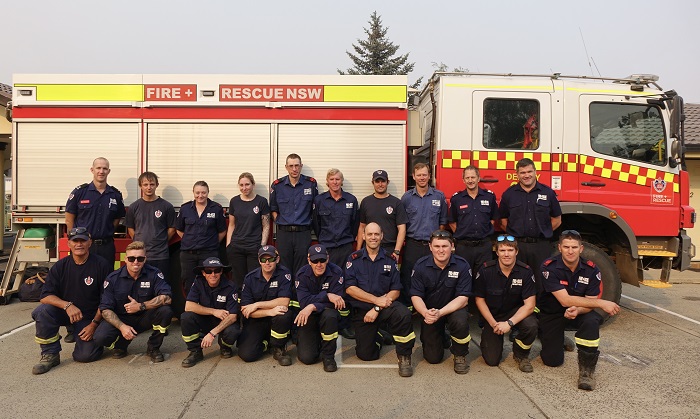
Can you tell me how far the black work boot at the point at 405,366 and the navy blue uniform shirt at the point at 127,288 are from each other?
92.8 inches

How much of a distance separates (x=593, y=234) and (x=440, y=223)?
219 cm

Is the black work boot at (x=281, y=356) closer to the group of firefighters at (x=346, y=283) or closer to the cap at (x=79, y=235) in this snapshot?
the group of firefighters at (x=346, y=283)

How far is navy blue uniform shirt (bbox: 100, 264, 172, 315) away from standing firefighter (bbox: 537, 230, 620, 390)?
3656mm

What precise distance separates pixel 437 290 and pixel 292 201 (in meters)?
1.91

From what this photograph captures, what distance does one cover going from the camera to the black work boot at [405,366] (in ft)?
13.6

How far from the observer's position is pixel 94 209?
5.39m

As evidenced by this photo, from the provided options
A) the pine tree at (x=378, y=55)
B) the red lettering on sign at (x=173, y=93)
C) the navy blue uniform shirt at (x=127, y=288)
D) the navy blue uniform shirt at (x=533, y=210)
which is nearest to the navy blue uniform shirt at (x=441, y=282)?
the navy blue uniform shirt at (x=533, y=210)

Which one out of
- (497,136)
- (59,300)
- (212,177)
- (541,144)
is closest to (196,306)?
(59,300)

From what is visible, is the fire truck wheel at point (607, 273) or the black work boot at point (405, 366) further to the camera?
the fire truck wheel at point (607, 273)

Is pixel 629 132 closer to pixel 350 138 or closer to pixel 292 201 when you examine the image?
pixel 350 138

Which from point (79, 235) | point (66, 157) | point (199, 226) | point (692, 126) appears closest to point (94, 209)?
point (79, 235)

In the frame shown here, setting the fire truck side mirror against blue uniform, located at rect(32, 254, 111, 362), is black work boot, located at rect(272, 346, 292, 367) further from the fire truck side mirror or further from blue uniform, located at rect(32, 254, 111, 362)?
the fire truck side mirror

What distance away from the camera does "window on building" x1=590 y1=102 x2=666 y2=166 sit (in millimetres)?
5672

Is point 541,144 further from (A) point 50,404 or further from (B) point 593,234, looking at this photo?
(A) point 50,404
